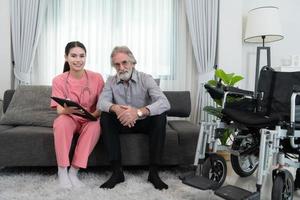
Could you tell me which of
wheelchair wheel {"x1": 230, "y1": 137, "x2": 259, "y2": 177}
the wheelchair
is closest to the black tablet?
the wheelchair

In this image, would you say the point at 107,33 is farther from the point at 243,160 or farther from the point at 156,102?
the point at 243,160

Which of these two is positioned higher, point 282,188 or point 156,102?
point 156,102

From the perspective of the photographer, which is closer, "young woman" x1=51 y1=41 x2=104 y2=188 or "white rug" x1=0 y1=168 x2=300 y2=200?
"white rug" x1=0 y1=168 x2=300 y2=200

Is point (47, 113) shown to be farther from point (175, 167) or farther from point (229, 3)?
point (229, 3)

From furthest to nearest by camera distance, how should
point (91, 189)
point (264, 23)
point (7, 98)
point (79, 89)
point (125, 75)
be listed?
point (264, 23), point (7, 98), point (79, 89), point (125, 75), point (91, 189)

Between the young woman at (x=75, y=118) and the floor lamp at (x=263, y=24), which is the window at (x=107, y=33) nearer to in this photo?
the floor lamp at (x=263, y=24)

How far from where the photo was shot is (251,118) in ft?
5.42

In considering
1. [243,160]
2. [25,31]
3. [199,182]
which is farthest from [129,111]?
[25,31]

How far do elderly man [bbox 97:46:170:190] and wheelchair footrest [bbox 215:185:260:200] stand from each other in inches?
16.8

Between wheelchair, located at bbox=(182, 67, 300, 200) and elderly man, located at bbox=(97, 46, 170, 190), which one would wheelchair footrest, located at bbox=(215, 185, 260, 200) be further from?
elderly man, located at bbox=(97, 46, 170, 190)

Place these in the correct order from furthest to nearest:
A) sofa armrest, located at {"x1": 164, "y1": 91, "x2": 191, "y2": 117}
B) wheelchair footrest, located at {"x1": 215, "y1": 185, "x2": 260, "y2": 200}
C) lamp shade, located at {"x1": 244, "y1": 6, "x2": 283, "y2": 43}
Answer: lamp shade, located at {"x1": 244, "y1": 6, "x2": 283, "y2": 43} → sofa armrest, located at {"x1": 164, "y1": 91, "x2": 191, "y2": 117} → wheelchair footrest, located at {"x1": 215, "y1": 185, "x2": 260, "y2": 200}

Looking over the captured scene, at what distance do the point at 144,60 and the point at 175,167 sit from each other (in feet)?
4.24

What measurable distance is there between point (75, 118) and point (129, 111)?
45 cm

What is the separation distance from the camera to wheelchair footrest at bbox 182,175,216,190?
1566 mm
